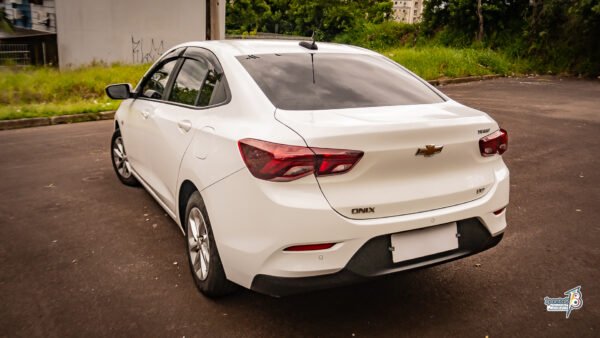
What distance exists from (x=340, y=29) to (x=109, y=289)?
48.0 meters

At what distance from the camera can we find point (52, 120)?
9.33 meters

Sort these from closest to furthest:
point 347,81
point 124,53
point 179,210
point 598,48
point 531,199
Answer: point 347,81, point 179,210, point 531,199, point 598,48, point 124,53

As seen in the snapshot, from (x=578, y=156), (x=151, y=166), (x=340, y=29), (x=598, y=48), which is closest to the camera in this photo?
(x=151, y=166)

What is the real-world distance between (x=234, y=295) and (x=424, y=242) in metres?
1.25

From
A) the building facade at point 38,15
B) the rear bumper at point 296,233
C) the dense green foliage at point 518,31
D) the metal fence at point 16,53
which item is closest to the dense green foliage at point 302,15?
the dense green foliage at point 518,31

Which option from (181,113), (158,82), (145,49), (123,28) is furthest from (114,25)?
(181,113)

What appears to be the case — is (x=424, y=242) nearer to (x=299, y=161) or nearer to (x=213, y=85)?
(x=299, y=161)

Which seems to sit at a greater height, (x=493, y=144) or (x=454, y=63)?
(x=493, y=144)

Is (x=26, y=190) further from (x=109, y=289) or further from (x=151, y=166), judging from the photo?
(x=109, y=289)

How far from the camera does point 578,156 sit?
6.48 metres

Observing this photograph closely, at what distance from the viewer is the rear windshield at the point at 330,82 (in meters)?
2.84

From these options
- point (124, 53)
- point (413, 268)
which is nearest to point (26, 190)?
point (413, 268)

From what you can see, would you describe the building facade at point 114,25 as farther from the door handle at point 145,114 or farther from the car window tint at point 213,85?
the car window tint at point 213,85

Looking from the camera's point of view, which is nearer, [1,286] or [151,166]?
[1,286]
